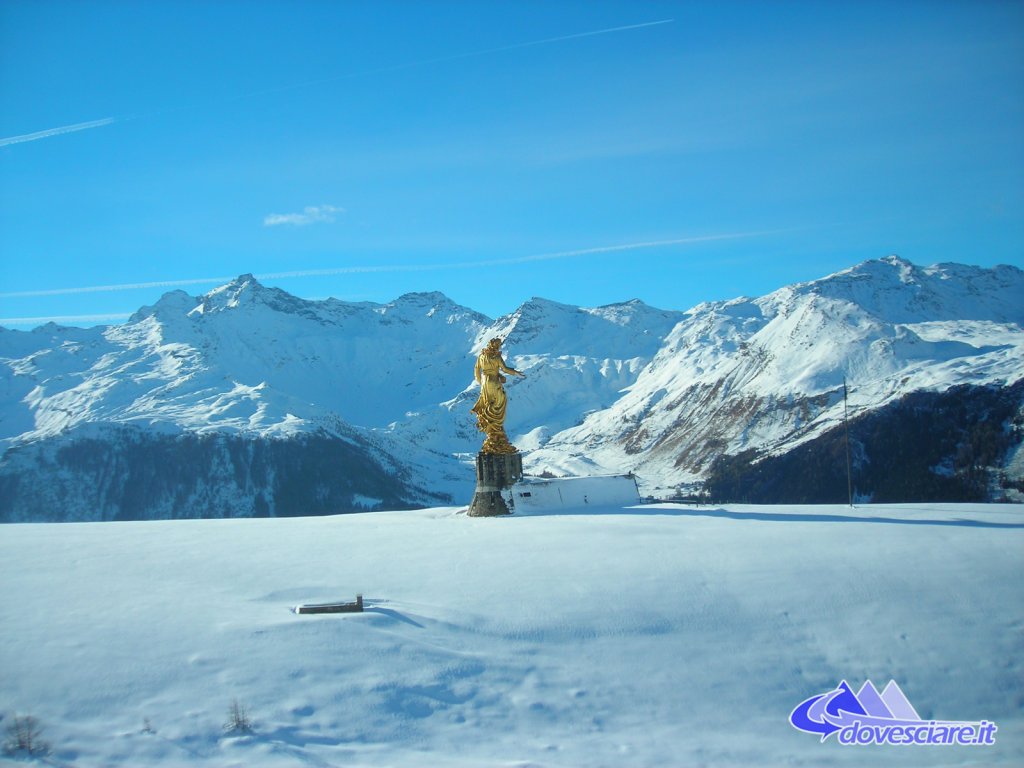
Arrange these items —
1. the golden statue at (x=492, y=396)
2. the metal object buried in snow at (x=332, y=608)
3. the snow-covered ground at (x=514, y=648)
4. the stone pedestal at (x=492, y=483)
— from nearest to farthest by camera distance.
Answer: the snow-covered ground at (x=514, y=648)
the metal object buried in snow at (x=332, y=608)
the stone pedestal at (x=492, y=483)
the golden statue at (x=492, y=396)

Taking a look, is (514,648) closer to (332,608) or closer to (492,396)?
(332,608)

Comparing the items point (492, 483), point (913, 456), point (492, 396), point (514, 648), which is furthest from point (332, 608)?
point (913, 456)

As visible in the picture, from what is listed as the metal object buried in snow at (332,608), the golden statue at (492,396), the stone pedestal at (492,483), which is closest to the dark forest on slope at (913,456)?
the golden statue at (492,396)

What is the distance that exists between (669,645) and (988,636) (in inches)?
278

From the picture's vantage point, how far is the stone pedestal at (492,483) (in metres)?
37.4

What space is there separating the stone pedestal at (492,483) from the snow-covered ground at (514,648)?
11381 mm

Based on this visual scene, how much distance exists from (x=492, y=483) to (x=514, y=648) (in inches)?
757

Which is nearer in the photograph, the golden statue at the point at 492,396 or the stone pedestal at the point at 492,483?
the stone pedestal at the point at 492,483

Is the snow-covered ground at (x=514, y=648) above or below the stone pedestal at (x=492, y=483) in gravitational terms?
below

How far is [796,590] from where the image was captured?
830 inches

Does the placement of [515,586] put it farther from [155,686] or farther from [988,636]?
[988,636]

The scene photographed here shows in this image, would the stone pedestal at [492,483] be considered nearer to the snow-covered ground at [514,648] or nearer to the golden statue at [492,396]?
the golden statue at [492,396]

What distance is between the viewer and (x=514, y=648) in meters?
18.6

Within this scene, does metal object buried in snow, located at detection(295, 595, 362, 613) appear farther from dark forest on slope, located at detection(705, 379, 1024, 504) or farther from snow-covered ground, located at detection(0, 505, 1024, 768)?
dark forest on slope, located at detection(705, 379, 1024, 504)
